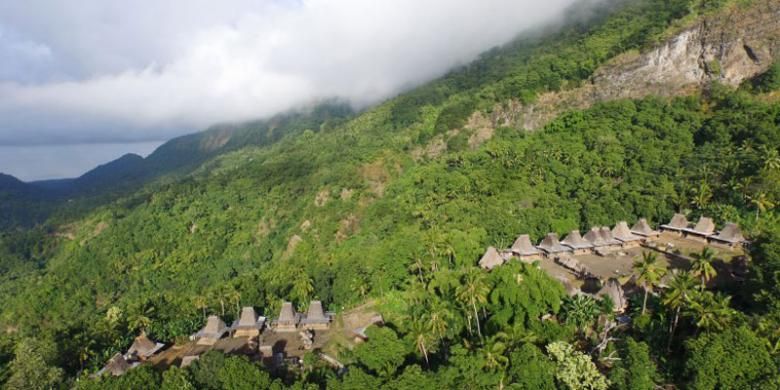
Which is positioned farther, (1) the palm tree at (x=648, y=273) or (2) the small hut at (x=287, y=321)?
(2) the small hut at (x=287, y=321)

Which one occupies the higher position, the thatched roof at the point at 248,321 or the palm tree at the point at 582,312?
the thatched roof at the point at 248,321

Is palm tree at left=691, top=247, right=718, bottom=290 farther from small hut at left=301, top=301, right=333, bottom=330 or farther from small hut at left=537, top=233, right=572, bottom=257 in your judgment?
small hut at left=301, top=301, right=333, bottom=330

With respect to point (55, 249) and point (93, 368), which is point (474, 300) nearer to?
point (93, 368)

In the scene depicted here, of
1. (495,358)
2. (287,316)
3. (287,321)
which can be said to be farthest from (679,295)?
(287,316)

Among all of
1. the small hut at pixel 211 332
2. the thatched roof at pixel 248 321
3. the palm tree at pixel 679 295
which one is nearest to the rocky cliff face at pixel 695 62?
the palm tree at pixel 679 295

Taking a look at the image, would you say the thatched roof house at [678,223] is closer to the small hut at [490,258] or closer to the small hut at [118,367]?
the small hut at [490,258]

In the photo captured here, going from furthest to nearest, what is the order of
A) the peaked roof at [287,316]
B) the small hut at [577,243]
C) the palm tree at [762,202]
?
1. the small hut at [577,243]
2. the peaked roof at [287,316]
3. the palm tree at [762,202]
